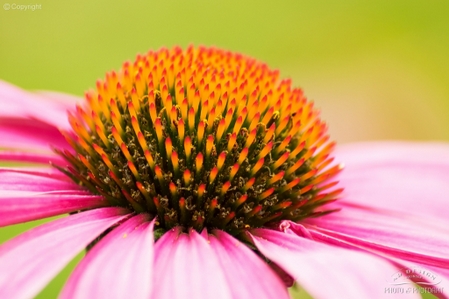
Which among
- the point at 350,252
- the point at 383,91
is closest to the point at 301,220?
the point at 350,252

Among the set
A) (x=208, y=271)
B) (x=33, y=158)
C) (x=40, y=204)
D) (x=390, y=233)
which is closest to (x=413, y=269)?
(x=390, y=233)

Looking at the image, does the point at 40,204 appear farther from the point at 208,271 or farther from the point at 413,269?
the point at 413,269

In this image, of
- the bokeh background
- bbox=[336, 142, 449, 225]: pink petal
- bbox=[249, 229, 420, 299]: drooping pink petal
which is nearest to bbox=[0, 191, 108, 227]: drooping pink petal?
bbox=[249, 229, 420, 299]: drooping pink petal

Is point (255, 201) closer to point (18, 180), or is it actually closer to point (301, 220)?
point (301, 220)

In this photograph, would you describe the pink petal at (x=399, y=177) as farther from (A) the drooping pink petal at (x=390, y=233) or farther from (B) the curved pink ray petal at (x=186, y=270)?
(B) the curved pink ray petal at (x=186, y=270)

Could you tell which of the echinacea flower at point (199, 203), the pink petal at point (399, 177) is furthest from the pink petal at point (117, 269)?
the pink petal at point (399, 177)

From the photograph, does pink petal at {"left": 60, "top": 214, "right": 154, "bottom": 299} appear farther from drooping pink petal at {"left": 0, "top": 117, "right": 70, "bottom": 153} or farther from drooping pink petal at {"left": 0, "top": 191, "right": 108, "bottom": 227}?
drooping pink petal at {"left": 0, "top": 117, "right": 70, "bottom": 153}
